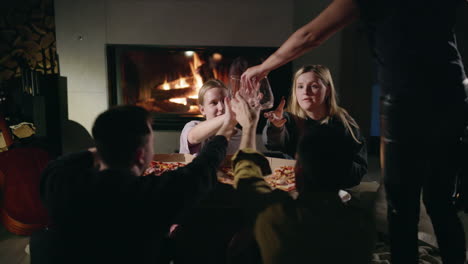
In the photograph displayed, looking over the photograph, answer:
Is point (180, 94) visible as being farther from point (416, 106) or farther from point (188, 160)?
point (416, 106)

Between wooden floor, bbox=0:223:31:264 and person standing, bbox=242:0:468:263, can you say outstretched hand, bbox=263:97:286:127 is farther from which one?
wooden floor, bbox=0:223:31:264

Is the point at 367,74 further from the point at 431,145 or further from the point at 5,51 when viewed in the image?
the point at 5,51

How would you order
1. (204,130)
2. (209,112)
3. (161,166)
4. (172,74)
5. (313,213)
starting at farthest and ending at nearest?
(172,74)
(209,112)
(204,130)
(161,166)
(313,213)

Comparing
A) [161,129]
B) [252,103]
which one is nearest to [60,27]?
[161,129]

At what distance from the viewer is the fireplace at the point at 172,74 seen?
3445 mm

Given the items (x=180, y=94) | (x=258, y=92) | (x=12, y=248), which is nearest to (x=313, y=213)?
(x=258, y=92)

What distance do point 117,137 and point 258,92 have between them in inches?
21.8

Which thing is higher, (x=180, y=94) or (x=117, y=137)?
(x=180, y=94)

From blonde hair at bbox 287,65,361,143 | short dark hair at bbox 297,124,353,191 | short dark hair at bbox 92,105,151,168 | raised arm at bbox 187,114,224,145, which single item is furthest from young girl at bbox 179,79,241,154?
short dark hair at bbox 297,124,353,191

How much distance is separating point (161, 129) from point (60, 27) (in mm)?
1331

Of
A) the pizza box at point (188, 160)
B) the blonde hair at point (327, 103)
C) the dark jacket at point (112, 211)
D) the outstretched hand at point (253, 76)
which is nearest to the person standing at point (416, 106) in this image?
the outstretched hand at point (253, 76)

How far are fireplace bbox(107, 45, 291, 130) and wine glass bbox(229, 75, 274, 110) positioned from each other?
78.8 inches

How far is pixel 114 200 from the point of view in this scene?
874 mm

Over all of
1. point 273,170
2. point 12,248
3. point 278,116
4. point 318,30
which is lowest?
point 12,248
